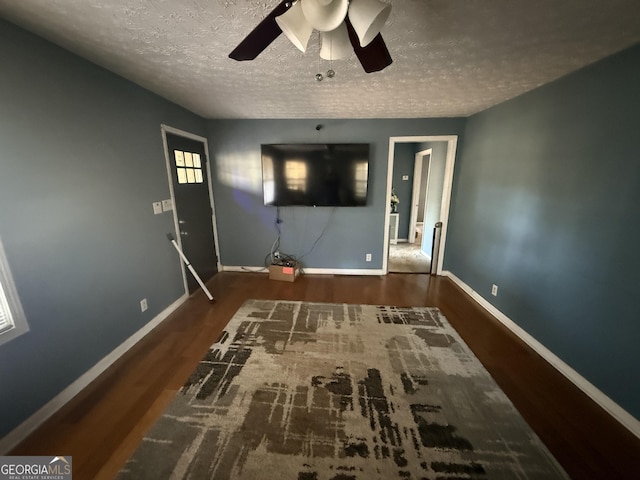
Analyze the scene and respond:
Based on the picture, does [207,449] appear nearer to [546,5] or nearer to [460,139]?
[546,5]

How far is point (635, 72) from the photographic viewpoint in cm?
142

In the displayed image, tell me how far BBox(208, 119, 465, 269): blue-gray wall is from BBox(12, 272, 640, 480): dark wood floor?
105cm

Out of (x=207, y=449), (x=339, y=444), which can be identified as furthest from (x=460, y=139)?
(x=207, y=449)

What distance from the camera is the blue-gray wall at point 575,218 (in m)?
1.46

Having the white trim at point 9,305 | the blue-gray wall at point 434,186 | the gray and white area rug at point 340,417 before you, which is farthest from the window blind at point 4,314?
the blue-gray wall at point 434,186

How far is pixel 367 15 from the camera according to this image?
911 millimetres

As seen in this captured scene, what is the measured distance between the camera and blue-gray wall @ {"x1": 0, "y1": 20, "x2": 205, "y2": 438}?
51.4 inches

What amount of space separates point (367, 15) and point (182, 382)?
2.36m

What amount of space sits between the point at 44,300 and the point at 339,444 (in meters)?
1.94

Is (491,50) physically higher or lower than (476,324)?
higher

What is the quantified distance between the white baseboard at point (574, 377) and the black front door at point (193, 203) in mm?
3545

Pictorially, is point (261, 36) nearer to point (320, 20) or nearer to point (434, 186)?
point (320, 20)

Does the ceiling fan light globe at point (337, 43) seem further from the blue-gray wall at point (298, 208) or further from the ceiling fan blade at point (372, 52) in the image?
the blue-gray wall at point (298, 208)

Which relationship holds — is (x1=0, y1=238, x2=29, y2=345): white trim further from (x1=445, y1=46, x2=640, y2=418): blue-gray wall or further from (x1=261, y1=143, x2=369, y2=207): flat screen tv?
(x1=445, y1=46, x2=640, y2=418): blue-gray wall
